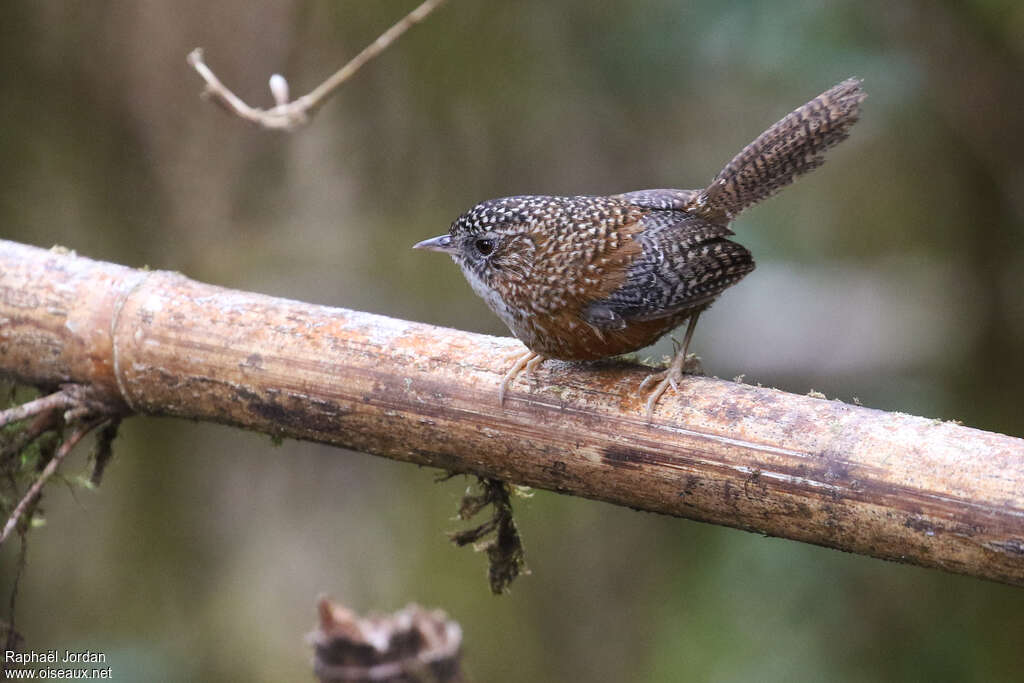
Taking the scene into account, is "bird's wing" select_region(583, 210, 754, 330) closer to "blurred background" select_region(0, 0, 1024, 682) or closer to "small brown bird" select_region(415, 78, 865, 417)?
"small brown bird" select_region(415, 78, 865, 417)

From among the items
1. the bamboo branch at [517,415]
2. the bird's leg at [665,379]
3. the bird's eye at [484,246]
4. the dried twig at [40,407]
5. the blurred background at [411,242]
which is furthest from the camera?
the blurred background at [411,242]

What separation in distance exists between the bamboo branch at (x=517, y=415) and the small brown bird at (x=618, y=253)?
12cm

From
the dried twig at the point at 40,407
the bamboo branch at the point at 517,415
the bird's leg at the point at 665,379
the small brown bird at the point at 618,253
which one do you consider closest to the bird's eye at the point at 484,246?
the small brown bird at the point at 618,253

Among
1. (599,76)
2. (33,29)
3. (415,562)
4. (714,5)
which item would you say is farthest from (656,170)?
(33,29)

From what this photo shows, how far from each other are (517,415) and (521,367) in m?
0.15

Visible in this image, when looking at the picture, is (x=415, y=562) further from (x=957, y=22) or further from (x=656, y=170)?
(x=957, y=22)

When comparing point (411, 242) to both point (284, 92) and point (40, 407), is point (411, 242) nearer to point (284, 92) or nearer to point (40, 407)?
point (284, 92)

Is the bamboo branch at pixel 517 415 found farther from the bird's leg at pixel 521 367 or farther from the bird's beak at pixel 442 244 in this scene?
the bird's beak at pixel 442 244

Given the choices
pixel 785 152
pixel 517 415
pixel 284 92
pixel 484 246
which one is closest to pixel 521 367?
pixel 517 415

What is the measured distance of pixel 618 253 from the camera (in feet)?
9.02

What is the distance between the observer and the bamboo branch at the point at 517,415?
1948mm

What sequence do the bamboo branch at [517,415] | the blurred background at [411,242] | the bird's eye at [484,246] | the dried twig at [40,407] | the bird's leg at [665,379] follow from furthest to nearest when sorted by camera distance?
the blurred background at [411,242], the bird's eye at [484,246], the dried twig at [40,407], the bird's leg at [665,379], the bamboo branch at [517,415]

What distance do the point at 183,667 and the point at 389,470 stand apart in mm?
1408

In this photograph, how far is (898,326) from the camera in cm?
514
